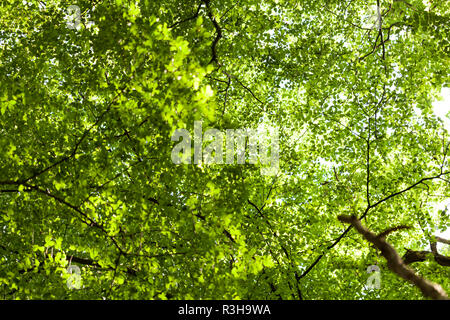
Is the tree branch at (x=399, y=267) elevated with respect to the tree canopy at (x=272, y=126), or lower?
lower

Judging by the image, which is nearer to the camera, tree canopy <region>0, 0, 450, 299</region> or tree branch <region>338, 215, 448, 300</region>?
tree branch <region>338, 215, 448, 300</region>

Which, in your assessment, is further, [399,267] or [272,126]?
[272,126]

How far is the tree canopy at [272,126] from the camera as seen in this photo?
19.7 feet

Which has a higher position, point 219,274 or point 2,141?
point 2,141

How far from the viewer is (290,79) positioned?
1121 cm

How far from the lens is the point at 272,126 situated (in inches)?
494

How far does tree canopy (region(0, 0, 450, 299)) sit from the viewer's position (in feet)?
19.7

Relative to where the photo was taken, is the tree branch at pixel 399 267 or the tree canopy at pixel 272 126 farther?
the tree canopy at pixel 272 126

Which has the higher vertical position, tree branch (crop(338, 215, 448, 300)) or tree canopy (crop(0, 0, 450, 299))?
tree canopy (crop(0, 0, 450, 299))

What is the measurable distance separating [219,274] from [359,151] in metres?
7.50

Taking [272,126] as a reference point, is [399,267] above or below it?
below

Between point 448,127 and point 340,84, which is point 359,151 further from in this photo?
point 448,127
